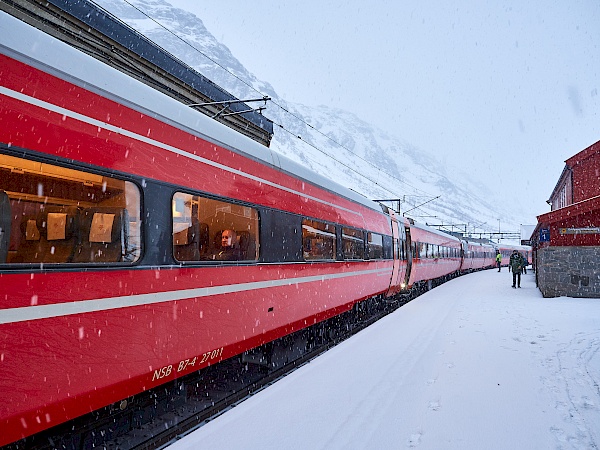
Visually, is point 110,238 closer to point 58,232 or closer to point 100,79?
point 58,232

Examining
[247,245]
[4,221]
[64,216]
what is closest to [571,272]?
[247,245]

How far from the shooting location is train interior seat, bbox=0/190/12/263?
2701 mm

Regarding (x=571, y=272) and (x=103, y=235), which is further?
(x=571, y=272)

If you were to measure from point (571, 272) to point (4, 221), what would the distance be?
50.8 feet

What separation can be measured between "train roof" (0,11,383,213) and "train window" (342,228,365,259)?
12.8 ft

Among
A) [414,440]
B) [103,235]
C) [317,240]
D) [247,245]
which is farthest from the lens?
[317,240]

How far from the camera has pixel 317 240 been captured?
7.47m

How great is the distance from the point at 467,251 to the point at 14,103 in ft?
117

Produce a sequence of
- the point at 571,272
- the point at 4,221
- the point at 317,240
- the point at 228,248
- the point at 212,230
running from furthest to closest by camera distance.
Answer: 1. the point at 571,272
2. the point at 317,240
3. the point at 228,248
4. the point at 212,230
5. the point at 4,221

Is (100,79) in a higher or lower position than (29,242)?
higher

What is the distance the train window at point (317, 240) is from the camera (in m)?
6.95

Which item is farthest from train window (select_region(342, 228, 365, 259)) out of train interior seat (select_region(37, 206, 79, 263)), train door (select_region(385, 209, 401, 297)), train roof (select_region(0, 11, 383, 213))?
train interior seat (select_region(37, 206, 79, 263))

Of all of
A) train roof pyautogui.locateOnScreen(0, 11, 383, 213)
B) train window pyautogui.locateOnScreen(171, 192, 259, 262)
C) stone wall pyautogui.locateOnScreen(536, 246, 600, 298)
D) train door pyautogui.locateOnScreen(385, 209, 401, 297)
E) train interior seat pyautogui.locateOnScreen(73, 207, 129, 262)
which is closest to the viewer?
train roof pyautogui.locateOnScreen(0, 11, 383, 213)

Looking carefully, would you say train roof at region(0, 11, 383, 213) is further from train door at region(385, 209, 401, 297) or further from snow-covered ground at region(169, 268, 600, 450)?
train door at region(385, 209, 401, 297)
